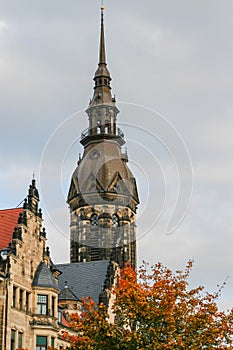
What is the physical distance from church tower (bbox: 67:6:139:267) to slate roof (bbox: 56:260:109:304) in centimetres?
1506

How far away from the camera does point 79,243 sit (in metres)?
114

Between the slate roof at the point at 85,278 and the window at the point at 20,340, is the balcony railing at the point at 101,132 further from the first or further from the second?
the window at the point at 20,340

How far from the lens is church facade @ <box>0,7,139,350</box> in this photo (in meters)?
60.9

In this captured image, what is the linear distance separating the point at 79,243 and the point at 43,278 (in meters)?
49.7


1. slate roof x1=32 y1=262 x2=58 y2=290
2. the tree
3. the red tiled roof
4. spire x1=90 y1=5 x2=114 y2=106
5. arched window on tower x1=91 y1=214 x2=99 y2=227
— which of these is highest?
spire x1=90 y1=5 x2=114 y2=106

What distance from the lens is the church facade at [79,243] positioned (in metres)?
60.9

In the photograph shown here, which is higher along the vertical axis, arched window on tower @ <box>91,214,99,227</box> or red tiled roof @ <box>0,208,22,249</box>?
arched window on tower @ <box>91,214,99,227</box>

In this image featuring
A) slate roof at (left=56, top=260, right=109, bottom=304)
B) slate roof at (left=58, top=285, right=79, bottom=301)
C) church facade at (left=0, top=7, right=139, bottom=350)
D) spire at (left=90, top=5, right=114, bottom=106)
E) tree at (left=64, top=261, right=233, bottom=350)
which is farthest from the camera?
spire at (left=90, top=5, right=114, bottom=106)

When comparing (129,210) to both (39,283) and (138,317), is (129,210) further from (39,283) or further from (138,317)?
(138,317)

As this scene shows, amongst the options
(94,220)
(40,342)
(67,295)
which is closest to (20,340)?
(40,342)

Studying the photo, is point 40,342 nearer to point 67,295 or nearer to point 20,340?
point 20,340

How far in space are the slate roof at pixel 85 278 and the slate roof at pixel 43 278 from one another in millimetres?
20143

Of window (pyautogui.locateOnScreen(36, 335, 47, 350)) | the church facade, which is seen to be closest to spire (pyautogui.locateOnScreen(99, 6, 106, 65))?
the church facade

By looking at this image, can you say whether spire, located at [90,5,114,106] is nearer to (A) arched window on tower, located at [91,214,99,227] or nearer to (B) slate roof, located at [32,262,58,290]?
(A) arched window on tower, located at [91,214,99,227]
